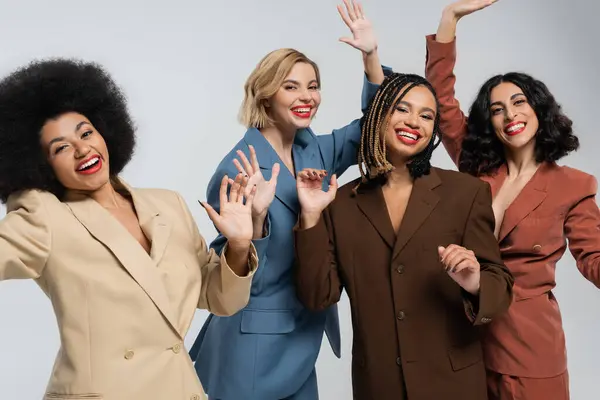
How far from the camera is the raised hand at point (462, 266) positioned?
2521 millimetres

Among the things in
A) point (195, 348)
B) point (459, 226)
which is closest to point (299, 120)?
point (459, 226)

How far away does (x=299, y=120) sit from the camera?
3.04 meters

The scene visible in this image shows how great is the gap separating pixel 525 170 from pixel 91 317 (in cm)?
174

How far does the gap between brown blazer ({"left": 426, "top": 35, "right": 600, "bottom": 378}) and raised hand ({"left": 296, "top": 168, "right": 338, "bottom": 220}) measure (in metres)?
0.72

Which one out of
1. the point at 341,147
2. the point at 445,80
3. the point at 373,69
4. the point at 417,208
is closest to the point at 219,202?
the point at 341,147

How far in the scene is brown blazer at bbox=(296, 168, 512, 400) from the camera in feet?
8.88

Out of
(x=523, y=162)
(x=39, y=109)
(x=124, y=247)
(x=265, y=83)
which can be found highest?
(x=265, y=83)

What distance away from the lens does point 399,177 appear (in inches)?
113

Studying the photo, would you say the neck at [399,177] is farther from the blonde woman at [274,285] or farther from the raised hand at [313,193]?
the blonde woman at [274,285]

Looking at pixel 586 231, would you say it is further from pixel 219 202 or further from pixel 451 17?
pixel 219 202

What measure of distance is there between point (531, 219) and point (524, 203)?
64mm

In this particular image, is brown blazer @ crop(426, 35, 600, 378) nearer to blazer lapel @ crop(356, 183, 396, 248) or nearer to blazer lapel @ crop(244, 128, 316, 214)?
blazer lapel @ crop(356, 183, 396, 248)

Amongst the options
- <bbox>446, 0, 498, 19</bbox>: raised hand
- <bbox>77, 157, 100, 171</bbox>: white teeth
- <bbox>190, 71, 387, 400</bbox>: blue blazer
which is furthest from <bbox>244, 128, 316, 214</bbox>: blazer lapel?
<bbox>446, 0, 498, 19</bbox>: raised hand

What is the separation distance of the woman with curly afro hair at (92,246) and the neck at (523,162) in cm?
117
